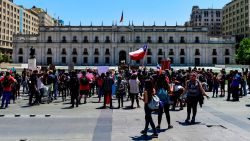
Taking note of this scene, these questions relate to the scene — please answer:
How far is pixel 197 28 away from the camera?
8888cm

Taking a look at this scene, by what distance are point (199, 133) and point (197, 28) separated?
265ft

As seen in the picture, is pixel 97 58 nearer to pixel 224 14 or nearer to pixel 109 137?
pixel 224 14

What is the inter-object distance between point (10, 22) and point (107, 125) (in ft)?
314

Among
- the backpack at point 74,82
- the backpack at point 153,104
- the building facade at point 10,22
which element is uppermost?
the building facade at point 10,22

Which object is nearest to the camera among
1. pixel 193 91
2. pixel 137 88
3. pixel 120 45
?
pixel 193 91

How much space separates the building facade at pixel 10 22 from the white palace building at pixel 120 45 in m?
10.2

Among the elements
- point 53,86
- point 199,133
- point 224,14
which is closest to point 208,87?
point 53,86

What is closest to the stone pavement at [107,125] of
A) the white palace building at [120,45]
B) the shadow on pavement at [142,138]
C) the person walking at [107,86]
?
the shadow on pavement at [142,138]

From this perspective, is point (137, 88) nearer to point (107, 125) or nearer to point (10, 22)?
point (107, 125)

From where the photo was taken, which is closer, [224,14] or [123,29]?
[123,29]

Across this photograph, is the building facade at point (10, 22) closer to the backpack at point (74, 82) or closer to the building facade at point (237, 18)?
the building facade at point (237, 18)

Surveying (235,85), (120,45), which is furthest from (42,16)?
(235,85)

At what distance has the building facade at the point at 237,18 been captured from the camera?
100 m

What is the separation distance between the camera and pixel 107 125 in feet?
38.6
